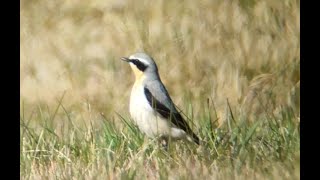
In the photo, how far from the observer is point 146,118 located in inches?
156

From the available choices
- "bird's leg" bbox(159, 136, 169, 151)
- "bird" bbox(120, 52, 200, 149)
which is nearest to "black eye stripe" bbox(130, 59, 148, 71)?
"bird" bbox(120, 52, 200, 149)

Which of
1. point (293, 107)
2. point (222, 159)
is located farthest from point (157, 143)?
point (293, 107)

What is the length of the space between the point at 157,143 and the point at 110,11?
486mm

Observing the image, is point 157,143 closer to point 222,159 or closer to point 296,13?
point 222,159

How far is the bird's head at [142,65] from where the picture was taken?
3973mm

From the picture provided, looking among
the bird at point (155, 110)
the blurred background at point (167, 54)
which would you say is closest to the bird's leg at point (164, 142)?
the bird at point (155, 110)

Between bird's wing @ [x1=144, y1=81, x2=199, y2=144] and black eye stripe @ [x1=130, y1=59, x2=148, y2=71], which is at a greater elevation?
black eye stripe @ [x1=130, y1=59, x2=148, y2=71]

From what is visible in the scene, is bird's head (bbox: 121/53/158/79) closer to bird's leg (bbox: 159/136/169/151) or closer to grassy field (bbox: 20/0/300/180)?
grassy field (bbox: 20/0/300/180)

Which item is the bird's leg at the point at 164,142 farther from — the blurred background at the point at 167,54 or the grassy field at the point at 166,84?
the blurred background at the point at 167,54

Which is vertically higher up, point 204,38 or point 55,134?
point 204,38

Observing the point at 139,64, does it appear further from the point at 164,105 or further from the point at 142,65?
the point at 164,105

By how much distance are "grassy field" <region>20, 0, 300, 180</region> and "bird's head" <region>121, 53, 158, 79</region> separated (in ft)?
0.09

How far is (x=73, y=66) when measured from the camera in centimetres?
404

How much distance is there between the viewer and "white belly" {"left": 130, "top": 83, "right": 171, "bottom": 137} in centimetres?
396
